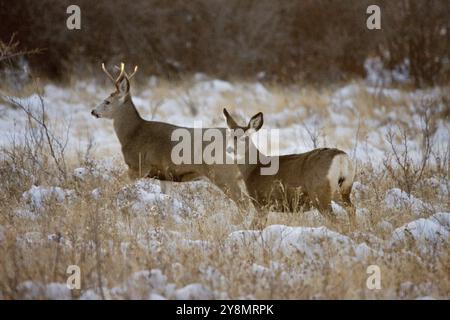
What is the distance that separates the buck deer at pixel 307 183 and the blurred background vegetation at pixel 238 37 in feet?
34.2

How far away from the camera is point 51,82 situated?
56.2 ft

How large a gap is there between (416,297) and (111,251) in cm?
261

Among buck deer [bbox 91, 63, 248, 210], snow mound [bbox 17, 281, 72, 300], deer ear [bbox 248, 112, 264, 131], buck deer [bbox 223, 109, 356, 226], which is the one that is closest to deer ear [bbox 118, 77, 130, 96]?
buck deer [bbox 91, 63, 248, 210]

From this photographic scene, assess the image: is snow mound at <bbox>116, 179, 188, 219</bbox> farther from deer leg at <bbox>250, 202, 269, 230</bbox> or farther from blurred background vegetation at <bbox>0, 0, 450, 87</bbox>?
blurred background vegetation at <bbox>0, 0, 450, 87</bbox>

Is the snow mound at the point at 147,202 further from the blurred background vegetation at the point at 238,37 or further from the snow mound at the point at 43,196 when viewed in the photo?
the blurred background vegetation at the point at 238,37

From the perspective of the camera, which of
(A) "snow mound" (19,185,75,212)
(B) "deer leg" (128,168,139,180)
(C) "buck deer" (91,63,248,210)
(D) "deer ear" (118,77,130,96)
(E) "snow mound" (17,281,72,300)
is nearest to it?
(E) "snow mound" (17,281,72,300)

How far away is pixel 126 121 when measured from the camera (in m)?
9.47

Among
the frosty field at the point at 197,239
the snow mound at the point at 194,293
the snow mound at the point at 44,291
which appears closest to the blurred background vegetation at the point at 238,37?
the frosty field at the point at 197,239

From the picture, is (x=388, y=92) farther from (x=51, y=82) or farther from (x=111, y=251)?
(x=111, y=251)

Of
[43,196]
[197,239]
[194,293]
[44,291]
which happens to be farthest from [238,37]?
[44,291]

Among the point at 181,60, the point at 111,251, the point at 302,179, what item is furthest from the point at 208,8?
the point at 111,251

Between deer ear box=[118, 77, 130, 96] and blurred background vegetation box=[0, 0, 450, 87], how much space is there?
828 centimetres

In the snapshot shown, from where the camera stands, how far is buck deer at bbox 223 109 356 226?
7.32 meters
